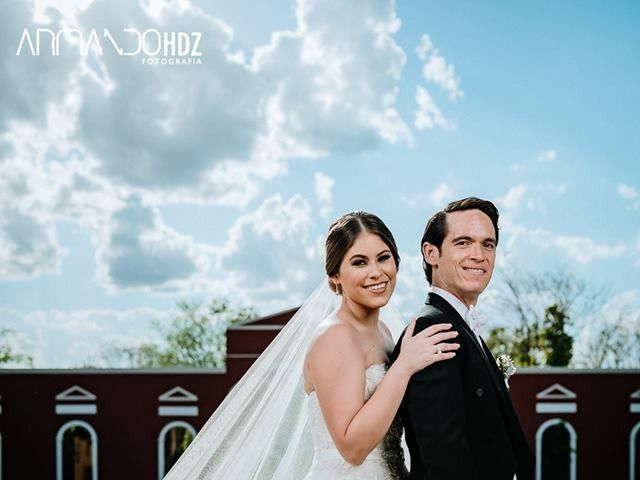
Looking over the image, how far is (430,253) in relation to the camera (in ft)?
10.3

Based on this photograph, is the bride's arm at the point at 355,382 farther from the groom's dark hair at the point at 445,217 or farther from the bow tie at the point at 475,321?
the groom's dark hair at the point at 445,217

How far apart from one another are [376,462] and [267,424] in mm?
863

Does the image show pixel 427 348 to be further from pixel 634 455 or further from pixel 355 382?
pixel 634 455

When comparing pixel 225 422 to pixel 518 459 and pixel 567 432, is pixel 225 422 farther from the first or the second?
pixel 567 432

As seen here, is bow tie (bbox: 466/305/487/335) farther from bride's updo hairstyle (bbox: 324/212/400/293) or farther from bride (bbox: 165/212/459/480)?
bride's updo hairstyle (bbox: 324/212/400/293)

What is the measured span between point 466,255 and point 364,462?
0.99m

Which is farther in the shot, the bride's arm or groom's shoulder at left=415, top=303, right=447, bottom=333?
groom's shoulder at left=415, top=303, right=447, bottom=333

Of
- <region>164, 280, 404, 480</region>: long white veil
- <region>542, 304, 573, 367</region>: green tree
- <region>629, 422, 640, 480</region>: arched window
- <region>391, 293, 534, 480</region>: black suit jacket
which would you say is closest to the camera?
<region>391, 293, 534, 480</region>: black suit jacket

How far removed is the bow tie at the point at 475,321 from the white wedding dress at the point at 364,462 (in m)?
0.43

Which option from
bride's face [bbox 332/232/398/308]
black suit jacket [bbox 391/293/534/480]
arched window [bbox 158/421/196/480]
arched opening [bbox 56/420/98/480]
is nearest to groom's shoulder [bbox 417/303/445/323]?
black suit jacket [bbox 391/293/534/480]

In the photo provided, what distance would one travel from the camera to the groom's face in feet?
9.91

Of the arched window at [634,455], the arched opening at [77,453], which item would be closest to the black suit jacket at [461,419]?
the arched window at [634,455]

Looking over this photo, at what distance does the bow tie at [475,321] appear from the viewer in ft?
9.87

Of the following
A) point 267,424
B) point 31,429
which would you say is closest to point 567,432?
point 31,429
